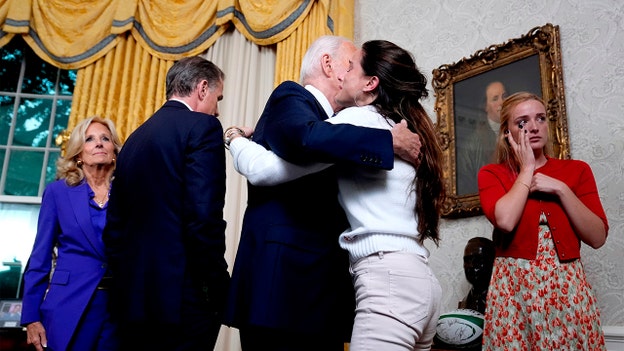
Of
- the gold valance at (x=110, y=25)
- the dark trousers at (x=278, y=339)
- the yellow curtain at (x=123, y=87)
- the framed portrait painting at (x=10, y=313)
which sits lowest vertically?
the framed portrait painting at (x=10, y=313)

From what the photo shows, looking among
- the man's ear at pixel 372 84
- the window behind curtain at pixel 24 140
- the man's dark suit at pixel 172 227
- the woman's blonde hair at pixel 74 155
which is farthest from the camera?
the window behind curtain at pixel 24 140

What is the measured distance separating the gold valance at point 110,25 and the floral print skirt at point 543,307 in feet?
10.5

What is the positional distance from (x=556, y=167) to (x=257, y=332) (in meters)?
1.58

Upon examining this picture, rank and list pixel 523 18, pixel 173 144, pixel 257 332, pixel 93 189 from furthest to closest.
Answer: pixel 523 18, pixel 93 189, pixel 173 144, pixel 257 332

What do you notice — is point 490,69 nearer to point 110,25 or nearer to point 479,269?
point 479,269

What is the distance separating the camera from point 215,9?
4.62 metres

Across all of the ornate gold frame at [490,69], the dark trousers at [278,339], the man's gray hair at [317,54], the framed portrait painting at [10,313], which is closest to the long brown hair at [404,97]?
the man's gray hair at [317,54]

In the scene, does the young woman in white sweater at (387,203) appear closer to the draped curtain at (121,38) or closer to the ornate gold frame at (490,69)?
the ornate gold frame at (490,69)

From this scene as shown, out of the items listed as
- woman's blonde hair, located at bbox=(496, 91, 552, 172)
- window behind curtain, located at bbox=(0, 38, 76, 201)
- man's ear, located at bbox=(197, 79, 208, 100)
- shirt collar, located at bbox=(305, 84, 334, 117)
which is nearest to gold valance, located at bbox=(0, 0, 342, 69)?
window behind curtain, located at bbox=(0, 38, 76, 201)

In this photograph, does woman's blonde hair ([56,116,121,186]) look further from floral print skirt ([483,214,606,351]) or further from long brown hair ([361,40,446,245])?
floral print skirt ([483,214,606,351])

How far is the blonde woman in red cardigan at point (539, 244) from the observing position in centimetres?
195

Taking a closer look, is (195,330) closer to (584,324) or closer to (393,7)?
(584,324)

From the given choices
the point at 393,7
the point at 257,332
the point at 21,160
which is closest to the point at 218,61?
the point at 393,7

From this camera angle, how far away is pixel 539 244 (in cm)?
208
